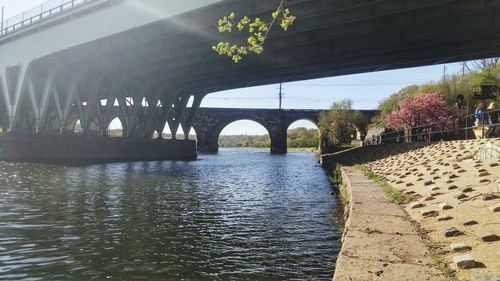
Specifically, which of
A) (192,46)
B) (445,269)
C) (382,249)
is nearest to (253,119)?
(192,46)

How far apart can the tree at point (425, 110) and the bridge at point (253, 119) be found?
5828cm

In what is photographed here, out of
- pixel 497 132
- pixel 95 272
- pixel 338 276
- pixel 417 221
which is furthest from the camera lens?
pixel 497 132

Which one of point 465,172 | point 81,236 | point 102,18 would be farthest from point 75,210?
point 102,18

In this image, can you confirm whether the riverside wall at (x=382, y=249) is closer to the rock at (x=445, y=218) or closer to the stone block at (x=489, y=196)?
the rock at (x=445, y=218)

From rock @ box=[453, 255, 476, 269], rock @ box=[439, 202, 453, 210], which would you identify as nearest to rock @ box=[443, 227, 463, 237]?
rock @ box=[453, 255, 476, 269]

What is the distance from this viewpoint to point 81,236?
9.48 m

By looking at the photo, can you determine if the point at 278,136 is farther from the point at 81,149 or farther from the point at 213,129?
the point at 81,149

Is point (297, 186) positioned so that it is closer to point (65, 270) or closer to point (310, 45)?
point (310, 45)

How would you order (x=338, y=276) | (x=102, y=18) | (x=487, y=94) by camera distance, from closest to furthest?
(x=338, y=276) < (x=487, y=94) < (x=102, y=18)

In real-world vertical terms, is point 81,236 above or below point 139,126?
below

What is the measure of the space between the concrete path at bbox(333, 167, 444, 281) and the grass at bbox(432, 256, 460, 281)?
6 centimetres

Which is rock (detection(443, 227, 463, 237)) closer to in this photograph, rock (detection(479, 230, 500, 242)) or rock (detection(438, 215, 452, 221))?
rock (detection(479, 230, 500, 242))

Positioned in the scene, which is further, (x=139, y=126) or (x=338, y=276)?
(x=139, y=126)

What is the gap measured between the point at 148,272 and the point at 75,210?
691cm
